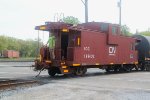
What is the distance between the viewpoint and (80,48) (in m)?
20.6

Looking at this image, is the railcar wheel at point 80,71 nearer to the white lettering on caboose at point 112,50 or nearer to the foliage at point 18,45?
the white lettering on caboose at point 112,50

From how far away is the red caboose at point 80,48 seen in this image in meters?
20.1

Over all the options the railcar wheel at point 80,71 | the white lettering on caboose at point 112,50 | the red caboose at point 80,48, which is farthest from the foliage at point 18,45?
the railcar wheel at point 80,71

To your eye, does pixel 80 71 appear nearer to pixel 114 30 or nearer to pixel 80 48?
pixel 80 48

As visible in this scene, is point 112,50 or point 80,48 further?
point 112,50

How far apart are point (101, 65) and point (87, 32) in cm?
333

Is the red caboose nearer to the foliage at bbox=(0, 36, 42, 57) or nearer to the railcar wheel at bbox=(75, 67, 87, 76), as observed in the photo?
the railcar wheel at bbox=(75, 67, 87, 76)

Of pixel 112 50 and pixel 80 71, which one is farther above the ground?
pixel 112 50

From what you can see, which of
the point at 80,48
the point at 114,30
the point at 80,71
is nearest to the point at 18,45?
the point at 114,30

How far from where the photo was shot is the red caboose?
2011 centimetres

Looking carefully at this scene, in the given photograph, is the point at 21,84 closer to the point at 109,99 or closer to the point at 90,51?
the point at 109,99

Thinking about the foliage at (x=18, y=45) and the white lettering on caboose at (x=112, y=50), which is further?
the foliage at (x=18, y=45)

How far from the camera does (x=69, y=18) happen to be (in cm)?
6531

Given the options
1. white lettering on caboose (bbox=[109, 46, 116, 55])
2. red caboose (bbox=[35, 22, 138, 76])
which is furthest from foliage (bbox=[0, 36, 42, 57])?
red caboose (bbox=[35, 22, 138, 76])
